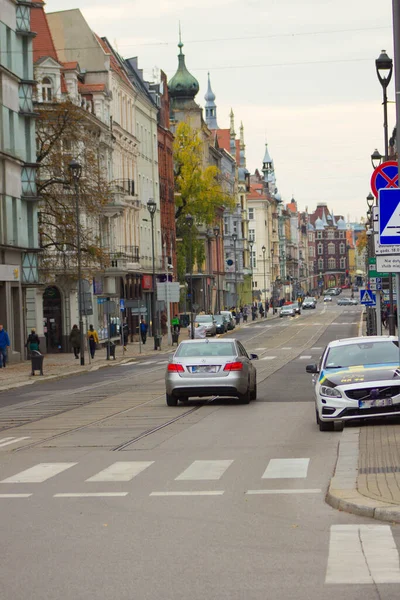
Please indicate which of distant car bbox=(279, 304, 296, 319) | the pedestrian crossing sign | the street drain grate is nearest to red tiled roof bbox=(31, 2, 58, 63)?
the pedestrian crossing sign

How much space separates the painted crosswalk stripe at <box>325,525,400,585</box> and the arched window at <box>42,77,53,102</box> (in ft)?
197

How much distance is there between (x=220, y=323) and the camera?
90375mm

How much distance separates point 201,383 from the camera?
26.3 meters

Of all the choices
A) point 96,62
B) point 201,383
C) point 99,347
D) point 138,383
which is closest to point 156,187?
point 96,62

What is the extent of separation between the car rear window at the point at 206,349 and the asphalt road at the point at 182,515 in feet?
9.54

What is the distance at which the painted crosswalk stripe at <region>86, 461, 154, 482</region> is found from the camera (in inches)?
569

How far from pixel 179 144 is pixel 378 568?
10575 cm

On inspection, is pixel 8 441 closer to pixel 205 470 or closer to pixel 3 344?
pixel 205 470

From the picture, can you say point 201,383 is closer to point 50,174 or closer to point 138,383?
point 138,383

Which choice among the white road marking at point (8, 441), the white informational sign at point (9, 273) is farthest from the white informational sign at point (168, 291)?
the white road marking at point (8, 441)

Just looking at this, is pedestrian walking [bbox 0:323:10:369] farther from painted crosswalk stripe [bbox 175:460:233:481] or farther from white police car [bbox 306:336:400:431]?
painted crosswalk stripe [bbox 175:460:233:481]

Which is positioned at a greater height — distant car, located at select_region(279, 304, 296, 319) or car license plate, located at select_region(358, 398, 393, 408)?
car license plate, located at select_region(358, 398, 393, 408)

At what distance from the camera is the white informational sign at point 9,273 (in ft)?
178

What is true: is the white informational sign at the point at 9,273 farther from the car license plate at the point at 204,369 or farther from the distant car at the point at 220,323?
the distant car at the point at 220,323
